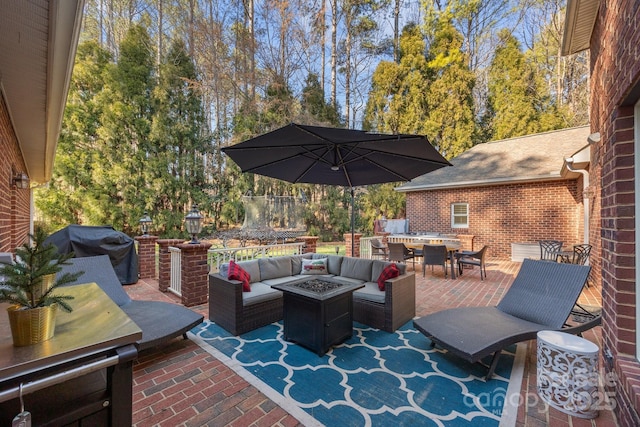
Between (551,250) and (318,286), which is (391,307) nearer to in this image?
(318,286)

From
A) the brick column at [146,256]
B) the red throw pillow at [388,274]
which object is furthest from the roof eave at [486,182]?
the brick column at [146,256]

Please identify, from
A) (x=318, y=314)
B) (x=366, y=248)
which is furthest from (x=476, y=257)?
(x=318, y=314)

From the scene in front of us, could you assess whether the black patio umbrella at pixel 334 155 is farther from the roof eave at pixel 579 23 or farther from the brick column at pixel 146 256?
the brick column at pixel 146 256

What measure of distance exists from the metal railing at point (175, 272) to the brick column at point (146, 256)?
1.64 m

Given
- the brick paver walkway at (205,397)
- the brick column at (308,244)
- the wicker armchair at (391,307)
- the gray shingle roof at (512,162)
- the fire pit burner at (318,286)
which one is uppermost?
the gray shingle roof at (512,162)

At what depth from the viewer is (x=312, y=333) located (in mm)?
3180

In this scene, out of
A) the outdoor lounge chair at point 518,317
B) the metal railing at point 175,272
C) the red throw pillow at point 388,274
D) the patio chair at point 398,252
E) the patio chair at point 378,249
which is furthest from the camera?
the patio chair at point 378,249

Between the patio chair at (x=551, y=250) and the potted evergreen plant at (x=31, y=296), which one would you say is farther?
the patio chair at (x=551, y=250)

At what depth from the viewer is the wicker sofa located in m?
3.66

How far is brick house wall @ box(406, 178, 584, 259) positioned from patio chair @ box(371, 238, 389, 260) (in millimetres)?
3831

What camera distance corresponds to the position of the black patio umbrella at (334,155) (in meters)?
3.04

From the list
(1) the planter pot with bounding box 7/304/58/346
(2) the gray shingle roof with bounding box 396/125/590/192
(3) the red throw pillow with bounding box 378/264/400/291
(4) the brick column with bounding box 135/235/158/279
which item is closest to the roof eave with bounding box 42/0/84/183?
(1) the planter pot with bounding box 7/304/58/346

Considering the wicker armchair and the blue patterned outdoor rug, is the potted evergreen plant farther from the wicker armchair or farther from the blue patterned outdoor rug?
the wicker armchair

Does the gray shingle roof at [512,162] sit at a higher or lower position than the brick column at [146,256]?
higher
